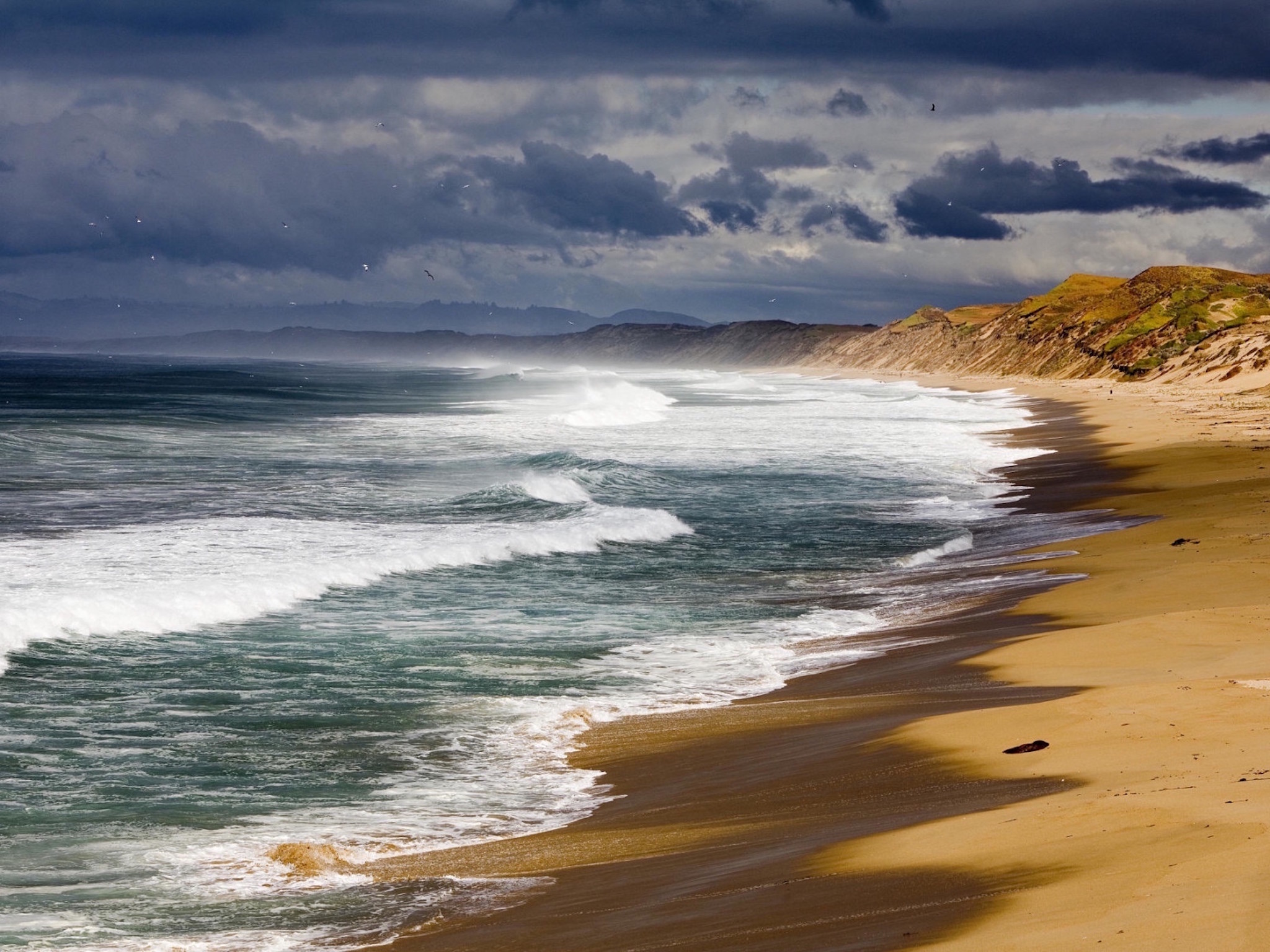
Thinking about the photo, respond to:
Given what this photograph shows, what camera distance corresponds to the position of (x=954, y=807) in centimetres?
823

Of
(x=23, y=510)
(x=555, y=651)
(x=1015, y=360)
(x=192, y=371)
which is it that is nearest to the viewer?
(x=555, y=651)

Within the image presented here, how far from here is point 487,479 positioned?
3738 cm

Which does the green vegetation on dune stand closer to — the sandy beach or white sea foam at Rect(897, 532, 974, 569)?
white sea foam at Rect(897, 532, 974, 569)

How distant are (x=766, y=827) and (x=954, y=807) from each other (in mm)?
1301

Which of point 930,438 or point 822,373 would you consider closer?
point 930,438

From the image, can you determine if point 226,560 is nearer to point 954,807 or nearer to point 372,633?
point 372,633

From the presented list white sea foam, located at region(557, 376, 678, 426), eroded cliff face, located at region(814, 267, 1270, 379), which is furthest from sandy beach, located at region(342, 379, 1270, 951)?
eroded cliff face, located at region(814, 267, 1270, 379)

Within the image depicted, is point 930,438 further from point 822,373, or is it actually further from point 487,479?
point 822,373

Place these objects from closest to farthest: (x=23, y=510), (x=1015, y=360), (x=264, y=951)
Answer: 1. (x=264, y=951)
2. (x=23, y=510)
3. (x=1015, y=360)

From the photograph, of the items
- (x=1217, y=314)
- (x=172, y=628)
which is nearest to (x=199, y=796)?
(x=172, y=628)

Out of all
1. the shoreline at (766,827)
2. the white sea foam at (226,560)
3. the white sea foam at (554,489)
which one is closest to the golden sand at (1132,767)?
the shoreline at (766,827)

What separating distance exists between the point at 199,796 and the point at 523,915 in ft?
13.4

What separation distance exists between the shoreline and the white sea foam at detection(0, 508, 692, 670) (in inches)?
327

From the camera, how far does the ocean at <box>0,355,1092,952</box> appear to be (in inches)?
350
